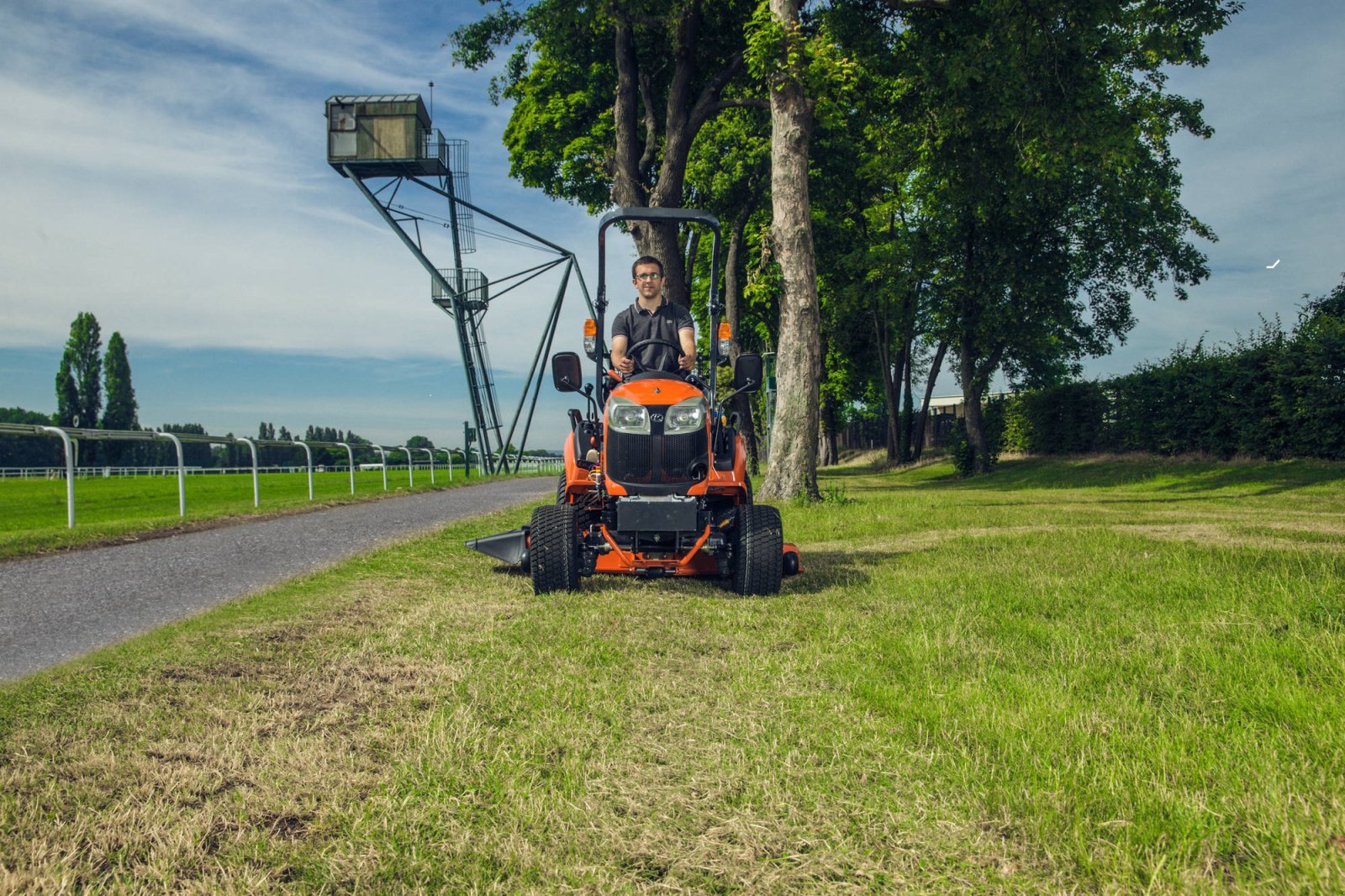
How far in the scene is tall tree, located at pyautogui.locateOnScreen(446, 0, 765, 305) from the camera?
16.8 meters

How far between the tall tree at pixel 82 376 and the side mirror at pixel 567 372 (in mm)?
80023

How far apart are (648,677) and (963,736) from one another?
140cm

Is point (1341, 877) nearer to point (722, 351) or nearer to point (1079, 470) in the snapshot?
point (722, 351)

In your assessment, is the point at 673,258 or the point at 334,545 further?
the point at 673,258

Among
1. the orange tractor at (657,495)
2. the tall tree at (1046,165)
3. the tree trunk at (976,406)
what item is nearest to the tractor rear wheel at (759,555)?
the orange tractor at (657,495)

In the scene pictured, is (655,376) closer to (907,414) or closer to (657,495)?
(657,495)

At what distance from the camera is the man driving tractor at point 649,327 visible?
6473 mm

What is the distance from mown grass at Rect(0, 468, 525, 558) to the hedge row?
62.4ft

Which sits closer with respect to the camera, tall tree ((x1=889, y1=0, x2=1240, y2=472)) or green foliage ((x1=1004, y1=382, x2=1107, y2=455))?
tall tree ((x1=889, y1=0, x2=1240, y2=472))

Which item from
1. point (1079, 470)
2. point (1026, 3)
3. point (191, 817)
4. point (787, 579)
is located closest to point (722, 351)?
point (787, 579)

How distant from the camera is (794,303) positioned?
46.6 feet

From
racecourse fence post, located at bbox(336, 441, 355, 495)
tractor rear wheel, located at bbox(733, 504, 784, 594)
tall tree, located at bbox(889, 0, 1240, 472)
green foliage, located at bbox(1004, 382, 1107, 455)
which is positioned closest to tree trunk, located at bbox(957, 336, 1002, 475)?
tall tree, located at bbox(889, 0, 1240, 472)

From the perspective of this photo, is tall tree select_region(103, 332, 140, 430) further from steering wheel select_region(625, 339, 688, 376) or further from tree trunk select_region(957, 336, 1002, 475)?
steering wheel select_region(625, 339, 688, 376)

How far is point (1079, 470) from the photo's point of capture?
79.8ft
